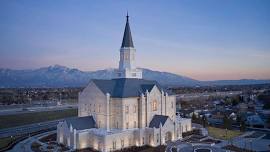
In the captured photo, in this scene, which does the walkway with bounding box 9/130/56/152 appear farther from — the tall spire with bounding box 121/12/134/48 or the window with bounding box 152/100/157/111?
the tall spire with bounding box 121/12/134/48

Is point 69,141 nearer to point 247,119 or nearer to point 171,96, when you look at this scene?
point 171,96

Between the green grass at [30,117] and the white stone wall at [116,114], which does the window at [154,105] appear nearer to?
the white stone wall at [116,114]

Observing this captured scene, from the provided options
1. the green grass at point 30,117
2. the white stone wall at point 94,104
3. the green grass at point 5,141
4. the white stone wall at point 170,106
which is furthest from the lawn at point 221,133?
the green grass at point 30,117

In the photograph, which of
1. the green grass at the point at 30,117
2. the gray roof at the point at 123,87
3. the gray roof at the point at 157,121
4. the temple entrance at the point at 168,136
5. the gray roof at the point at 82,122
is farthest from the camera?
the green grass at the point at 30,117

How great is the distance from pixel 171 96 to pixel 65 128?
2002cm

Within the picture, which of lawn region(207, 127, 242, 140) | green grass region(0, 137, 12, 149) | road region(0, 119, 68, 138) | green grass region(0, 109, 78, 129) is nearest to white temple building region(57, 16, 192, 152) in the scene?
lawn region(207, 127, 242, 140)

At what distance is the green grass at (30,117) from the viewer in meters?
65.1

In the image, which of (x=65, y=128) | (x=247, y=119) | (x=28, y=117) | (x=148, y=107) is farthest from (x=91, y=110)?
(x=247, y=119)

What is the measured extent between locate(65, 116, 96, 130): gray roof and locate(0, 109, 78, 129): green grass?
24.4 meters

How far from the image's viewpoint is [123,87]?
1841 inches

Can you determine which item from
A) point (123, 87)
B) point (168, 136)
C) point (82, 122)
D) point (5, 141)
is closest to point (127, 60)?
point (123, 87)

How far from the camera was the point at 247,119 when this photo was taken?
66375 millimetres

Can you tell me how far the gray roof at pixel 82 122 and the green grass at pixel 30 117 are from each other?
24.4 metres

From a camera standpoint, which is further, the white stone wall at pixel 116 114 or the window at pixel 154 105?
the window at pixel 154 105
